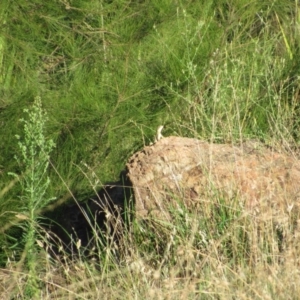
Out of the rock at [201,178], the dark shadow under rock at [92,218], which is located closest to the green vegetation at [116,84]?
the dark shadow under rock at [92,218]

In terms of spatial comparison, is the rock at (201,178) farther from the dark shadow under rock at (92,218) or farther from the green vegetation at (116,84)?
the green vegetation at (116,84)

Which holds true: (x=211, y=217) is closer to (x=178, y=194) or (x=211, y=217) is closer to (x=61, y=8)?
(x=178, y=194)

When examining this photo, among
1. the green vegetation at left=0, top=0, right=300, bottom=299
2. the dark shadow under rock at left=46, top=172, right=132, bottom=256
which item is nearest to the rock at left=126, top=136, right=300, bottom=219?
the dark shadow under rock at left=46, top=172, right=132, bottom=256

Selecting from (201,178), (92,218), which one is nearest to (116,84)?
(92,218)

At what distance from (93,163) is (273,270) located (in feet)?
7.90

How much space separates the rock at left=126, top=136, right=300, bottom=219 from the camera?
460cm

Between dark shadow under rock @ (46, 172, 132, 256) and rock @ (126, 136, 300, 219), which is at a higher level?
rock @ (126, 136, 300, 219)

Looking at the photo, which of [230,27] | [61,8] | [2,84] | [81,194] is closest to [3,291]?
[81,194]

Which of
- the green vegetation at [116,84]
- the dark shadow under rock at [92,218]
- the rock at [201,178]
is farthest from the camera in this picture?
the green vegetation at [116,84]

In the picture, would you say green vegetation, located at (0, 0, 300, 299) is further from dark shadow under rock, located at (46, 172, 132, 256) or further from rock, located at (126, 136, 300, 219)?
rock, located at (126, 136, 300, 219)

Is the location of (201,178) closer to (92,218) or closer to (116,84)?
(92,218)

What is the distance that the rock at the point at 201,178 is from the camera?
460 cm

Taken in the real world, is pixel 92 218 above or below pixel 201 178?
below

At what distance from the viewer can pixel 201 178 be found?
469cm
